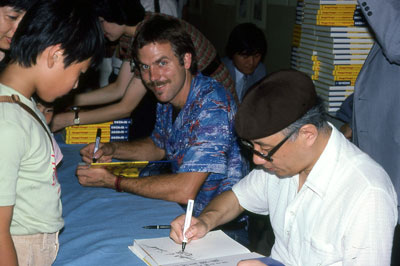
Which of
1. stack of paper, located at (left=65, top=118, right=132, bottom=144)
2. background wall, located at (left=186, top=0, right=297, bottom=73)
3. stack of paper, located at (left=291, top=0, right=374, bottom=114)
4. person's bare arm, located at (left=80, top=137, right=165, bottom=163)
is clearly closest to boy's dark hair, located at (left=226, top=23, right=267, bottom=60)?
background wall, located at (left=186, top=0, right=297, bottom=73)

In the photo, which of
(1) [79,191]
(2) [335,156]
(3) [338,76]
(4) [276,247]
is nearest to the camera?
(2) [335,156]

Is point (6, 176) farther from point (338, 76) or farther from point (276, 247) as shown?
point (338, 76)

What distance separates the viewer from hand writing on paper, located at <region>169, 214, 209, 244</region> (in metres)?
1.83

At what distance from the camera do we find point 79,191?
93.4 inches

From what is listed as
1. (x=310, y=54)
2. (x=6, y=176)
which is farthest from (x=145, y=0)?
(x=6, y=176)

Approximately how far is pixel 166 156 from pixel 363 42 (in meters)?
1.51

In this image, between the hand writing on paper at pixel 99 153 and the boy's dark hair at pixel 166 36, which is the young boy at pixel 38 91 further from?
the hand writing on paper at pixel 99 153

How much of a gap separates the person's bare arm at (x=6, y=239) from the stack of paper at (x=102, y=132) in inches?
67.4

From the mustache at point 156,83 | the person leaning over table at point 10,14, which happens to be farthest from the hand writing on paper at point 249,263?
the person leaning over table at point 10,14

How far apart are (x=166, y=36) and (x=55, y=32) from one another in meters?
1.10

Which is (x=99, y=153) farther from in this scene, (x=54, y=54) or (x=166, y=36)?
(x=54, y=54)

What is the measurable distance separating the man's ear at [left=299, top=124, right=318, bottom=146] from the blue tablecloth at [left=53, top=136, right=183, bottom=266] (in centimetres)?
66

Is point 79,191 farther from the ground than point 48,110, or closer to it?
closer to it

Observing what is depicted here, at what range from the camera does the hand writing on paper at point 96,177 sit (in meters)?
2.38
